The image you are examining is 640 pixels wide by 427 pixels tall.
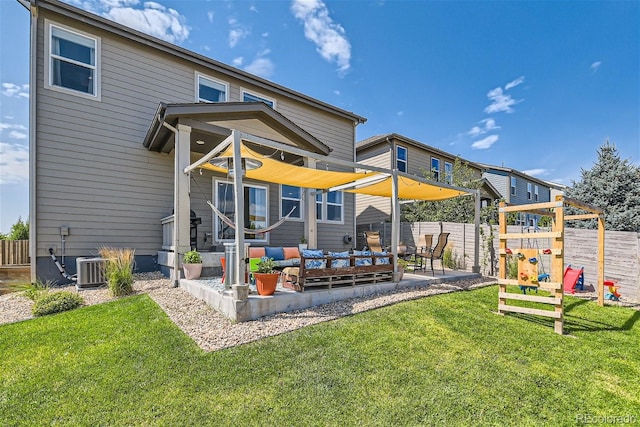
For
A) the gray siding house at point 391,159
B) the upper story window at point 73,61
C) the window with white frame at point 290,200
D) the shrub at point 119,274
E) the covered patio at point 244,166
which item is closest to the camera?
the covered patio at point 244,166

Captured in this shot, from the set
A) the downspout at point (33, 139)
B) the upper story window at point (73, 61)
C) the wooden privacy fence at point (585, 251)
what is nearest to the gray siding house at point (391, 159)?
the wooden privacy fence at point (585, 251)

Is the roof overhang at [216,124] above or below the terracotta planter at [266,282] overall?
above

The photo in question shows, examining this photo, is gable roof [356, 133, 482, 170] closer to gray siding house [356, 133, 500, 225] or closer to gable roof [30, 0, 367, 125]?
gray siding house [356, 133, 500, 225]

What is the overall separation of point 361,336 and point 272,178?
189 inches

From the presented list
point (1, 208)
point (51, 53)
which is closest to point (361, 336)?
point (51, 53)

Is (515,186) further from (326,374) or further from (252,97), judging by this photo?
(326,374)

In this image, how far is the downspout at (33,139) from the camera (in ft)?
22.0

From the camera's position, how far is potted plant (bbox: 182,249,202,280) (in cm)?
637

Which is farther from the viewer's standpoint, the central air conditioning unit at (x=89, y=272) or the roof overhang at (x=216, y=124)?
the roof overhang at (x=216, y=124)

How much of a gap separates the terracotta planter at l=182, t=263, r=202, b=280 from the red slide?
8343 millimetres

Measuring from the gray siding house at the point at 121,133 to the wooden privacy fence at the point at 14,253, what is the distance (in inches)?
53.5

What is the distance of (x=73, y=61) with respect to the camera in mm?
7324

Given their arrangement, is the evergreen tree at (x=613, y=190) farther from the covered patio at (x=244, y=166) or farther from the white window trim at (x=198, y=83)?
the white window trim at (x=198, y=83)

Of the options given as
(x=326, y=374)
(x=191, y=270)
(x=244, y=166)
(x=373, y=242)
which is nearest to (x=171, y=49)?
(x=244, y=166)
